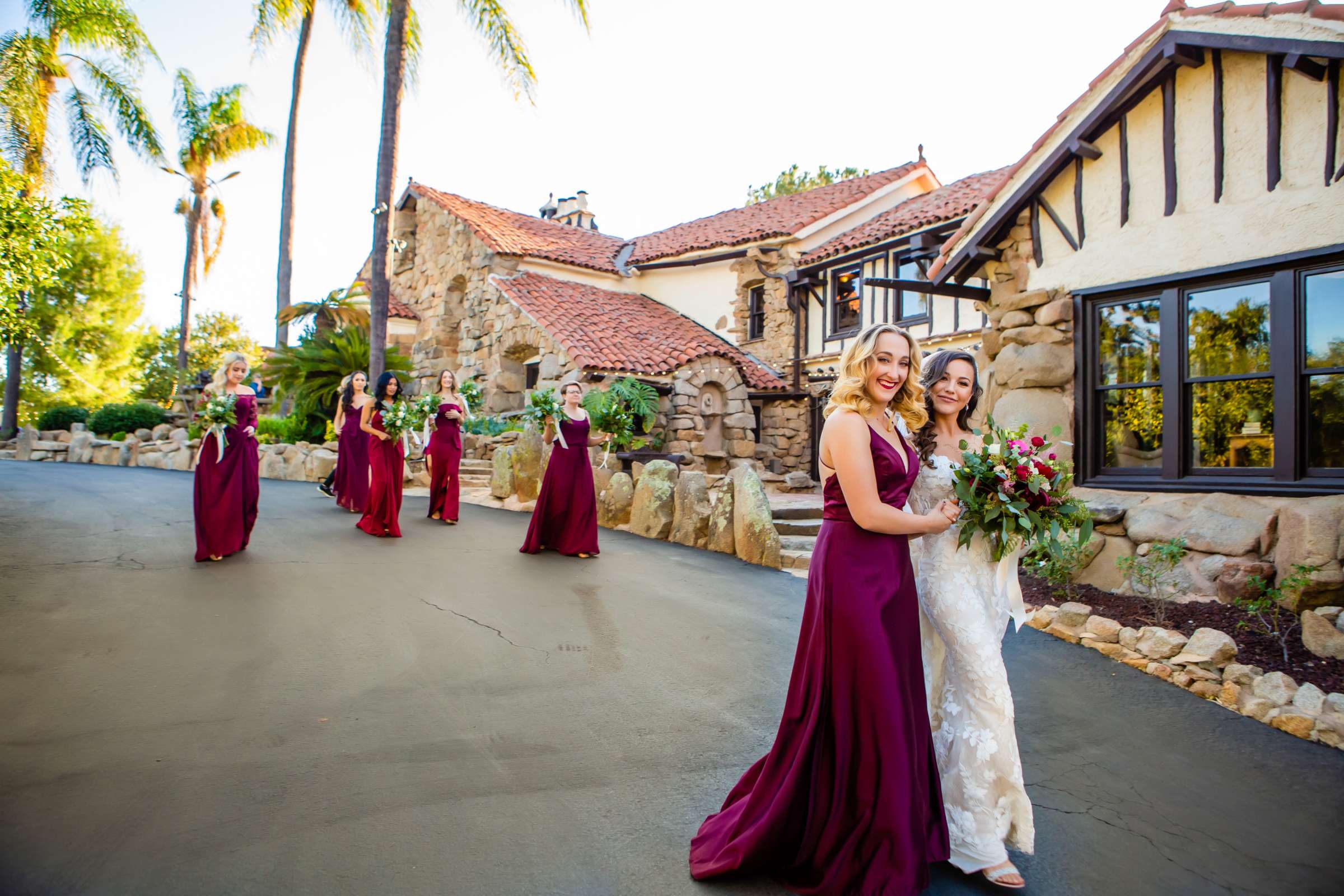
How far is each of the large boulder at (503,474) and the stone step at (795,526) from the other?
185 inches

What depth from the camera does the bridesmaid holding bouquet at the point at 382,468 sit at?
31.5 feet

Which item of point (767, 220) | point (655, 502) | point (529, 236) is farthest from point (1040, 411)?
point (529, 236)

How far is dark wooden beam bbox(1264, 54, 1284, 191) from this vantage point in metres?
6.40

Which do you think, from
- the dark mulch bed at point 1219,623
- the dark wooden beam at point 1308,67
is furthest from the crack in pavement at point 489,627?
the dark wooden beam at point 1308,67

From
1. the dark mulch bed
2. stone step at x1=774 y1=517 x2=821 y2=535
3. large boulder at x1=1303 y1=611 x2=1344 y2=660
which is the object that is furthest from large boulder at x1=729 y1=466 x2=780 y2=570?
large boulder at x1=1303 y1=611 x2=1344 y2=660

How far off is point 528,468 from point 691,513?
3923 mm

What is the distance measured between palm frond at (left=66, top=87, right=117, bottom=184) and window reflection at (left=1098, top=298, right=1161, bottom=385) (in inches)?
733

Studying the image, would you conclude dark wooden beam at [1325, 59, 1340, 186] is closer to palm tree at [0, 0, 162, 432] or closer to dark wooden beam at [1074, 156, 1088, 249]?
dark wooden beam at [1074, 156, 1088, 249]

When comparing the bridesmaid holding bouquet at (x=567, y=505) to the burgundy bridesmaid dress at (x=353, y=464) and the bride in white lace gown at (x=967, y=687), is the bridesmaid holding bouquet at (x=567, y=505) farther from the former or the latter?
the bride in white lace gown at (x=967, y=687)

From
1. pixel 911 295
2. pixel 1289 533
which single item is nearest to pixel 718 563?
pixel 1289 533

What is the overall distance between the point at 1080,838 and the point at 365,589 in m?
5.54

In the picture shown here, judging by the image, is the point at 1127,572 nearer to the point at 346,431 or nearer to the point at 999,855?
the point at 999,855

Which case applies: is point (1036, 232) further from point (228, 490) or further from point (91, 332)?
point (91, 332)

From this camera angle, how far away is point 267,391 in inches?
1021
